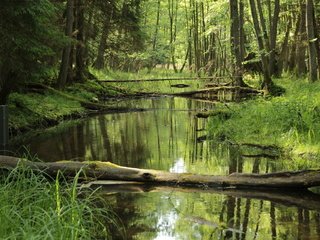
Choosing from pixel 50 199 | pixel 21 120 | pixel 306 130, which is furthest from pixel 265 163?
pixel 21 120

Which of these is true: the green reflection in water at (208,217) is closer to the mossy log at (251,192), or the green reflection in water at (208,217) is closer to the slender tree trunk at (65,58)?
the mossy log at (251,192)

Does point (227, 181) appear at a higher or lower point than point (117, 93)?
lower

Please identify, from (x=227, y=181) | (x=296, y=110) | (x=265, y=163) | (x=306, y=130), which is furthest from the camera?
(x=296, y=110)

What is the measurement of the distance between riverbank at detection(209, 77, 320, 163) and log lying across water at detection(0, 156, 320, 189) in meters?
2.40

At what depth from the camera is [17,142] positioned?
12.0 metres

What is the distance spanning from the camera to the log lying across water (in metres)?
7.19

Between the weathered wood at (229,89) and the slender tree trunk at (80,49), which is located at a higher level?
the slender tree trunk at (80,49)

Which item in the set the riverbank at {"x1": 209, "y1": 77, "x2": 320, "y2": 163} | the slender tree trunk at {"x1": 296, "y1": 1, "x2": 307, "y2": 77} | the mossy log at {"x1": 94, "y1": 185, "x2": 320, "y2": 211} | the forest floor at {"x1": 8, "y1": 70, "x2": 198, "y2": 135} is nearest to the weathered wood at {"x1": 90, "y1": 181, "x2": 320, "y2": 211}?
the mossy log at {"x1": 94, "y1": 185, "x2": 320, "y2": 211}

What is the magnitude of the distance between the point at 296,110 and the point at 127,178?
5.49 meters

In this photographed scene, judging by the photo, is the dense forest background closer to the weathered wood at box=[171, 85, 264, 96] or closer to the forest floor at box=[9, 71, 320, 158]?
the weathered wood at box=[171, 85, 264, 96]

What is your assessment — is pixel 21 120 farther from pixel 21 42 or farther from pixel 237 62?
pixel 237 62

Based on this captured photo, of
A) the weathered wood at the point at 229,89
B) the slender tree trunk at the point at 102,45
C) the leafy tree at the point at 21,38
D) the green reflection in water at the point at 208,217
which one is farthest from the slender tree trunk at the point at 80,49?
the green reflection in water at the point at 208,217

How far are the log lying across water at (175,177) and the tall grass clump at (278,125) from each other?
2.51m

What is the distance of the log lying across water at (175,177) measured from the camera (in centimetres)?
719
